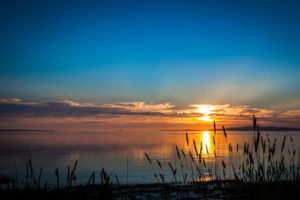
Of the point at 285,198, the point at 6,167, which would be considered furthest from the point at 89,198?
the point at 6,167

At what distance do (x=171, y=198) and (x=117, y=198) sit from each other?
188 centimetres

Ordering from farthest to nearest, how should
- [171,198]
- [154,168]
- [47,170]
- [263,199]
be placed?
[154,168], [47,170], [171,198], [263,199]

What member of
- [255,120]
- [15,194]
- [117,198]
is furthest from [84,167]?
[255,120]

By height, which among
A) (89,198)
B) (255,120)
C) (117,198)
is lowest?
(117,198)

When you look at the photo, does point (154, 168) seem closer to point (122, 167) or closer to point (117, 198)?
point (122, 167)

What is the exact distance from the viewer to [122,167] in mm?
22234

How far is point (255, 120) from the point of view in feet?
17.4

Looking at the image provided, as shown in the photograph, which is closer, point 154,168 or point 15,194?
point 15,194

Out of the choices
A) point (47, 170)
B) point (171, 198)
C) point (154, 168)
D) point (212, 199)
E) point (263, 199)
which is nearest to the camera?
point (263, 199)

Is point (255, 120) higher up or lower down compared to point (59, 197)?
higher up

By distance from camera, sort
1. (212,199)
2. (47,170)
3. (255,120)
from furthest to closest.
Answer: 1. (47,170)
2. (212,199)
3. (255,120)

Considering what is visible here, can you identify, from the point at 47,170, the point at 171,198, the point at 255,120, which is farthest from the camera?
the point at 47,170

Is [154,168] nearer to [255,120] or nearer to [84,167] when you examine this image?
[84,167]

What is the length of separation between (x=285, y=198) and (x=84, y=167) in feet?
68.5
